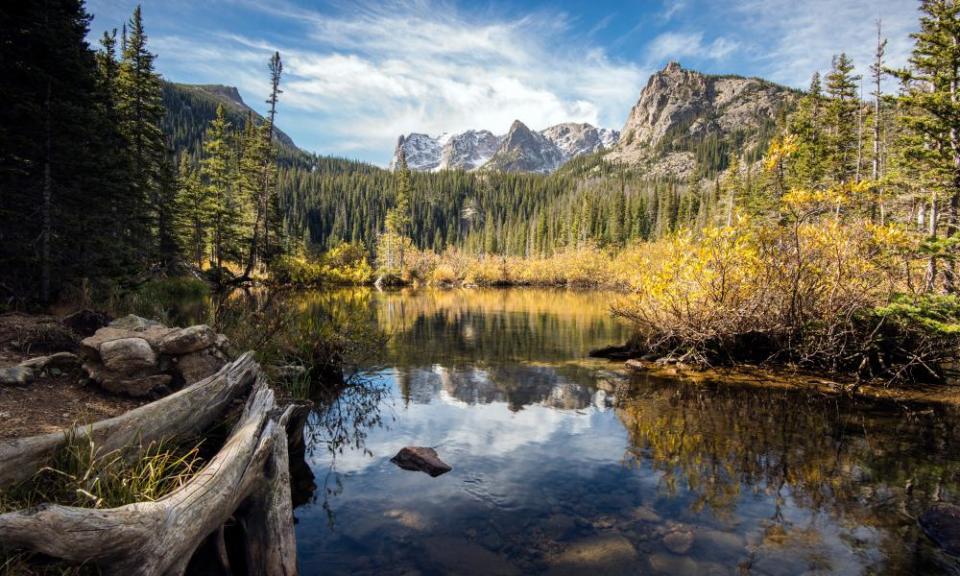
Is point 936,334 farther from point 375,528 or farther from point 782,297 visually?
point 375,528

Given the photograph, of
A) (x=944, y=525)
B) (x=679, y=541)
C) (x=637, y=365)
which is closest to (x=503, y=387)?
(x=637, y=365)

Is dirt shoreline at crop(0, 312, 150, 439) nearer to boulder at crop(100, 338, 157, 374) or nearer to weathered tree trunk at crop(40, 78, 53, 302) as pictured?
boulder at crop(100, 338, 157, 374)

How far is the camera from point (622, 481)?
7.19 metres

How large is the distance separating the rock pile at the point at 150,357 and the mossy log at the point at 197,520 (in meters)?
1.57

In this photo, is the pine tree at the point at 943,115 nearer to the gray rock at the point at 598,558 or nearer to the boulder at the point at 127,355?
the gray rock at the point at 598,558

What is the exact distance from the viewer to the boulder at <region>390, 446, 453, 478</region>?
753 cm

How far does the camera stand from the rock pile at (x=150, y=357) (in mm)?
6344

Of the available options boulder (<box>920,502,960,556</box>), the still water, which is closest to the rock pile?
the still water

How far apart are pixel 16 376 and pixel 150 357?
52.6 inches

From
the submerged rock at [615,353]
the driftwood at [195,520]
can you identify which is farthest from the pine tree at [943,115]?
the driftwood at [195,520]

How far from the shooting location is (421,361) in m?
Answer: 16.0

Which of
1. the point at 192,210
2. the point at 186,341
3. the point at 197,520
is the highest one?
the point at 192,210

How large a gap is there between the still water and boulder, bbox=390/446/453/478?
0.67 feet

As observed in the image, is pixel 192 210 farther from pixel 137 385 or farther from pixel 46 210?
pixel 137 385
